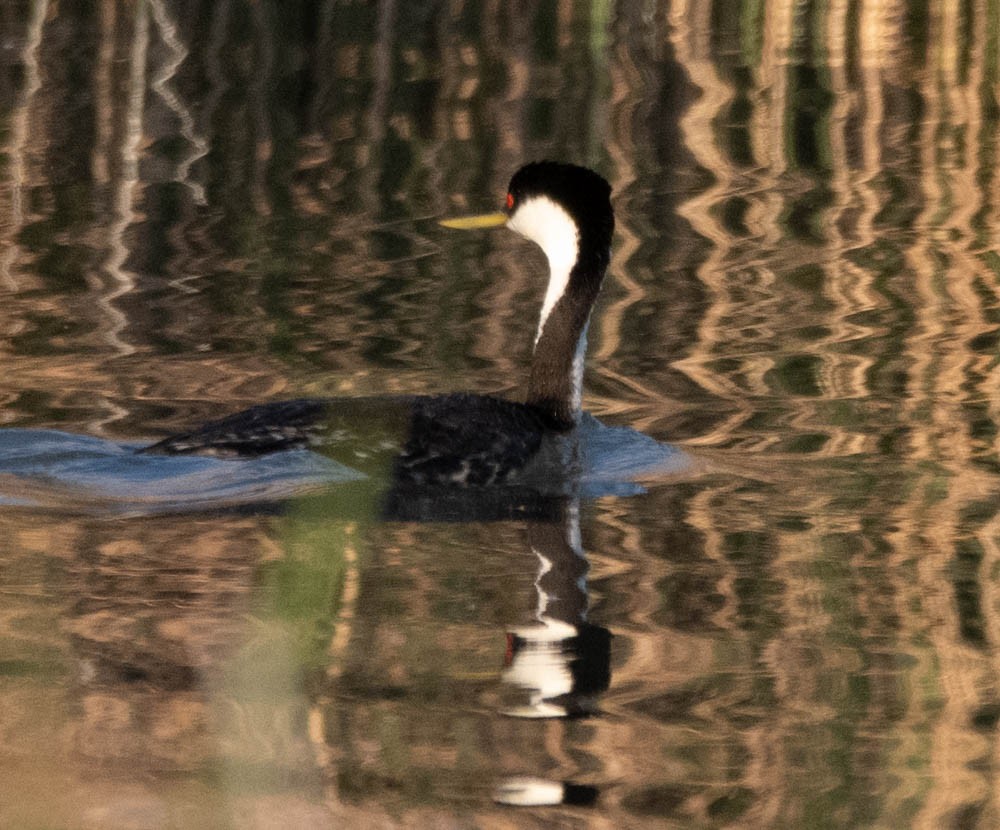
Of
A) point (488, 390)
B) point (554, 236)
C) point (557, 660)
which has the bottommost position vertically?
point (557, 660)

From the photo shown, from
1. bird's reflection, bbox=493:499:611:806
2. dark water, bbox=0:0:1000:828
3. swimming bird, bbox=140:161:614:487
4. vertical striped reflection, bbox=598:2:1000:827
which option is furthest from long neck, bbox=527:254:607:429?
bird's reflection, bbox=493:499:611:806

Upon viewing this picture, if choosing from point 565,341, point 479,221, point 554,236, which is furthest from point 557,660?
point 479,221

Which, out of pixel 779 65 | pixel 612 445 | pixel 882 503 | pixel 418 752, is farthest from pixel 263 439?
pixel 779 65

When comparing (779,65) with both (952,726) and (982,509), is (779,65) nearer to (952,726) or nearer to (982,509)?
(982,509)

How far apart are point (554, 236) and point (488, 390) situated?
2.62 ft

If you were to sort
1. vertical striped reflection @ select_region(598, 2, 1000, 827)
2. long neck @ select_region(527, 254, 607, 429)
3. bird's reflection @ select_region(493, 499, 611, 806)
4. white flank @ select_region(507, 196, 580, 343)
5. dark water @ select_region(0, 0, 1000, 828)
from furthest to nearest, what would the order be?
white flank @ select_region(507, 196, 580, 343), long neck @ select_region(527, 254, 607, 429), vertical striped reflection @ select_region(598, 2, 1000, 827), dark water @ select_region(0, 0, 1000, 828), bird's reflection @ select_region(493, 499, 611, 806)

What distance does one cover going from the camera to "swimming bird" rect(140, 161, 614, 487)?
8.03m

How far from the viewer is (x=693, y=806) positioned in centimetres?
479

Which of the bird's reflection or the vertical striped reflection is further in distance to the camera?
the vertical striped reflection

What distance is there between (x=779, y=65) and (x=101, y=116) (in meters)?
5.92

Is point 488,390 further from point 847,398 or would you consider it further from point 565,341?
point 847,398

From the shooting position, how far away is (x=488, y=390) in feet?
30.8

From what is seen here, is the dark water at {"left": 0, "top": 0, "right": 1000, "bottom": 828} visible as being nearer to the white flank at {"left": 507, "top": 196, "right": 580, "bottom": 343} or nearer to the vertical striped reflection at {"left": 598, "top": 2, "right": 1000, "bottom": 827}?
the vertical striped reflection at {"left": 598, "top": 2, "right": 1000, "bottom": 827}

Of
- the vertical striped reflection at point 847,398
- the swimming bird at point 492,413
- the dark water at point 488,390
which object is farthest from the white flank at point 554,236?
the vertical striped reflection at point 847,398
